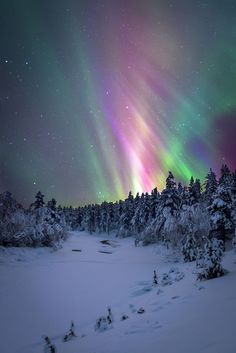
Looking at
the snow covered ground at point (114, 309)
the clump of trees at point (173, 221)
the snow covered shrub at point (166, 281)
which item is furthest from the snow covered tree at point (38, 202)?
the snow covered shrub at point (166, 281)

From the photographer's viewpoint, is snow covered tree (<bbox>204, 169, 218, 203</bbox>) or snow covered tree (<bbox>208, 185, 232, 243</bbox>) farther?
snow covered tree (<bbox>204, 169, 218, 203</bbox>)

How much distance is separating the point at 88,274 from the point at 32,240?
15168 millimetres

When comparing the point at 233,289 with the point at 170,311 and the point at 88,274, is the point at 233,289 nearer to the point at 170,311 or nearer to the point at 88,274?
the point at 170,311

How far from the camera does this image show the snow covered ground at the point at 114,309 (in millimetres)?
6926

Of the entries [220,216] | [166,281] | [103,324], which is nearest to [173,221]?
[220,216]

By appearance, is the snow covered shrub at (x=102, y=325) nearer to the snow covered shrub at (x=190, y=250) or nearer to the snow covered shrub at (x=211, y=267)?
the snow covered shrub at (x=211, y=267)

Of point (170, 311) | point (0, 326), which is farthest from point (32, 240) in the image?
point (170, 311)

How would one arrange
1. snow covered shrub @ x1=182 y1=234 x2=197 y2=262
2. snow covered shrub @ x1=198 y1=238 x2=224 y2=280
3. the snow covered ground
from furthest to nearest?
snow covered shrub @ x1=182 y1=234 x2=197 y2=262
snow covered shrub @ x1=198 y1=238 x2=224 y2=280
the snow covered ground

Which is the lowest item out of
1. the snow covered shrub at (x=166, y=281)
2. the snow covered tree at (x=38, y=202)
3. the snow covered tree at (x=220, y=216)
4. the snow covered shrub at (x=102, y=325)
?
the snow covered shrub at (x=102, y=325)

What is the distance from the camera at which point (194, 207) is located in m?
35.5

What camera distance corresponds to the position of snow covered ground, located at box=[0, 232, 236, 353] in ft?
22.7

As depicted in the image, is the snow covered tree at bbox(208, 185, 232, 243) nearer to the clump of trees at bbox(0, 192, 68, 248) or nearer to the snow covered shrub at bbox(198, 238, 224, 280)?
the snow covered shrub at bbox(198, 238, 224, 280)

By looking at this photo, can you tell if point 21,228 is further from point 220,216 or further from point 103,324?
point 103,324

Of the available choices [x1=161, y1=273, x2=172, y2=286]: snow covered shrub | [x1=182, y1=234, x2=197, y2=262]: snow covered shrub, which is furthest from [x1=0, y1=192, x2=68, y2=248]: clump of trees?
[x1=161, y1=273, x2=172, y2=286]: snow covered shrub
